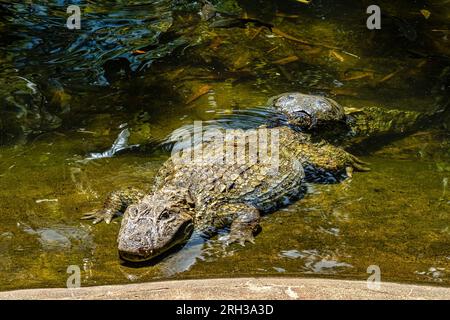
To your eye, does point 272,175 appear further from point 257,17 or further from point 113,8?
point 113,8

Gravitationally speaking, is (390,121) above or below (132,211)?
above

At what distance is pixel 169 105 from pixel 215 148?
64.0 inches

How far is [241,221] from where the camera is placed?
4.55 meters

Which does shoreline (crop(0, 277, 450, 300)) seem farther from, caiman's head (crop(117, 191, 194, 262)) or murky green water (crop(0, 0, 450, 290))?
caiman's head (crop(117, 191, 194, 262))

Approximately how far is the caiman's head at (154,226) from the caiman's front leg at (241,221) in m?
0.33

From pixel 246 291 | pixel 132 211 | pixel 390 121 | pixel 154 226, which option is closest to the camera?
pixel 246 291

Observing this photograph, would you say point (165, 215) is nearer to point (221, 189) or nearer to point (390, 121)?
point (221, 189)

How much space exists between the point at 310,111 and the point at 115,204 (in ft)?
8.65

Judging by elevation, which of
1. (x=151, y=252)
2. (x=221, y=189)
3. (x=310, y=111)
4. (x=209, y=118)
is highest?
(x=310, y=111)

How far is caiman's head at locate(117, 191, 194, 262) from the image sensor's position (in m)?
4.08

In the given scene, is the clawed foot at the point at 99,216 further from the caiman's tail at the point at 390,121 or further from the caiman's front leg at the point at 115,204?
the caiman's tail at the point at 390,121

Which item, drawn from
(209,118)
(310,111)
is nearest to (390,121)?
(310,111)

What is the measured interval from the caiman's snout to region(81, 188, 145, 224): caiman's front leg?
450 mm

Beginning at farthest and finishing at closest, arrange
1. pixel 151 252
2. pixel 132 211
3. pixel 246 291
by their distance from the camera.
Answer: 1. pixel 132 211
2. pixel 151 252
3. pixel 246 291
